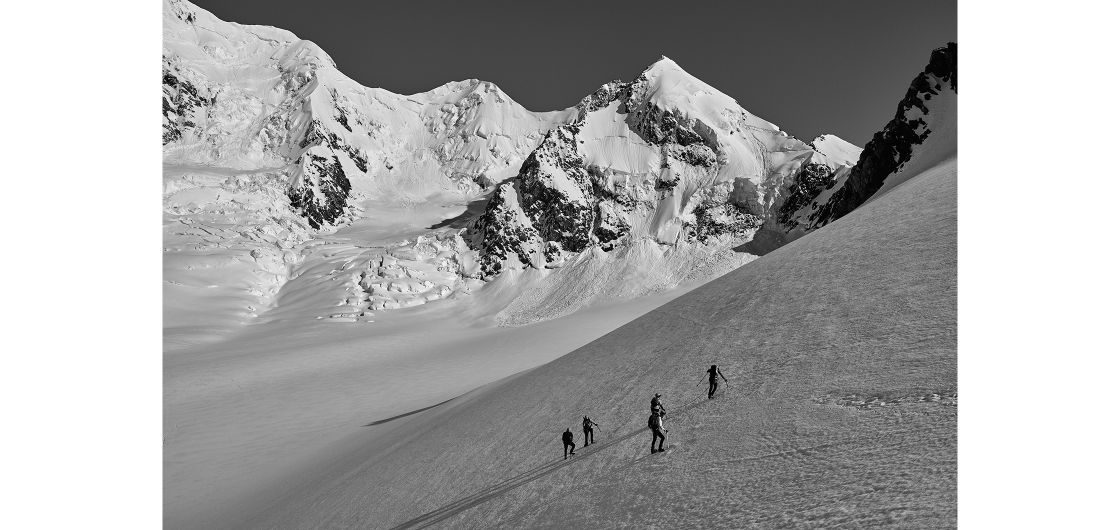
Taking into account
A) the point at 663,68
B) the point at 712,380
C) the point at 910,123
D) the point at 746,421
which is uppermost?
the point at 663,68

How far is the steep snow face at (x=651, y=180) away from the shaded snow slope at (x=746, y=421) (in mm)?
108252

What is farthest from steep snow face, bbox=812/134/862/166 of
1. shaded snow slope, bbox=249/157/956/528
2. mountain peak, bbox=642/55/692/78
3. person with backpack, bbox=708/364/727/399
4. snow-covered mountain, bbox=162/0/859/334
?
person with backpack, bbox=708/364/727/399

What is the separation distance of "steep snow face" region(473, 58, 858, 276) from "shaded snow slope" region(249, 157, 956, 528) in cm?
10825

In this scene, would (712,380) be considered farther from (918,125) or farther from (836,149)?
(836,149)

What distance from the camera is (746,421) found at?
14477mm

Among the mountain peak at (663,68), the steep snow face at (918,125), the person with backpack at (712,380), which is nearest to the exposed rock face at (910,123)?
the steep snow face at (918,125)

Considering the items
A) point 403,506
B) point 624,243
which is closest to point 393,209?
point 624,243

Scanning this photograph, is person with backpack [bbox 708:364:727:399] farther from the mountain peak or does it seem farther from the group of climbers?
the mountain peak

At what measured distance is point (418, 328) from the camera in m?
109

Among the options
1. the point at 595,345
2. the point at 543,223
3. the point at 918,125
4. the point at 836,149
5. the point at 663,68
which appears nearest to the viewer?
the point at 595,345

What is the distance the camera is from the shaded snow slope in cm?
1056

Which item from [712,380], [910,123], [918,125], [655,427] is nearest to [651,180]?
[910,123]

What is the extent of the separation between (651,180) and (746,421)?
143m

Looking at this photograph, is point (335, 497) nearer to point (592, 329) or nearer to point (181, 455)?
point (181, 455)
